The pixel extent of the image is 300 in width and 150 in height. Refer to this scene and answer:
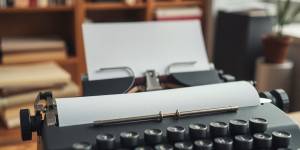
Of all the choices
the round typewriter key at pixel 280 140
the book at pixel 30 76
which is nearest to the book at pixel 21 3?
the book at pixel 30 76

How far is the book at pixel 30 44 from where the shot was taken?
7.66ft

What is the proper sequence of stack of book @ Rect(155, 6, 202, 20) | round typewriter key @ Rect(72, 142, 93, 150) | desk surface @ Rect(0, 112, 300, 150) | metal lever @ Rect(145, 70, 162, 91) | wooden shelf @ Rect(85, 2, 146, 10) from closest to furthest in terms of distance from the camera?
round typewriter key @ Rect(72, 142, 93, 150), metal lever @ Rect(145, 70, 162, 91), desk surface @ Rect(0, 112, 300, 150), wooden shelf @ Rect(85, 2, 146, 10), stack of book @ Rect(155, 6, 202, 20)

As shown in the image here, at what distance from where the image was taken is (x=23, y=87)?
2.10m

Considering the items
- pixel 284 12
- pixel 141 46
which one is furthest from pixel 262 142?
pixel 284 12

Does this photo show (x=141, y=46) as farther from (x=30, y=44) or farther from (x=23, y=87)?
(x=30, y=44)

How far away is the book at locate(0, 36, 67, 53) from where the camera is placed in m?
2.34

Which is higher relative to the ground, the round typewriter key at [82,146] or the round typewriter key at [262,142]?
the round typewriter key at [82,146]

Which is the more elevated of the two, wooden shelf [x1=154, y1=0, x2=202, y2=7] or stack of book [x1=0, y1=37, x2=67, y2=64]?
wooden shelf [x1=154, y1=0, x2=202, y2=7]

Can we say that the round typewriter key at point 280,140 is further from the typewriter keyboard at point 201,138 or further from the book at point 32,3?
the book at point 32,3

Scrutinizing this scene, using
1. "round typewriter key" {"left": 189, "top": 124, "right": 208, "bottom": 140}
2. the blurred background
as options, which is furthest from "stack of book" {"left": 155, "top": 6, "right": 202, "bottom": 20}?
"round typewriter key" {"left": 189, "top": 124, "right": 208, "bottom": 140}

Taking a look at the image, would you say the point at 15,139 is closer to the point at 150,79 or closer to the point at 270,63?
the point at 150,79

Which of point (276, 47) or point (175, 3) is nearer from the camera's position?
point (276, 47)

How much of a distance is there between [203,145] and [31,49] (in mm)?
1777

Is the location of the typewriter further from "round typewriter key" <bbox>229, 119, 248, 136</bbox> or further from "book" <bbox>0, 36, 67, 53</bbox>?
"book" <bbox>0, 36, 67, 53</bbox>
